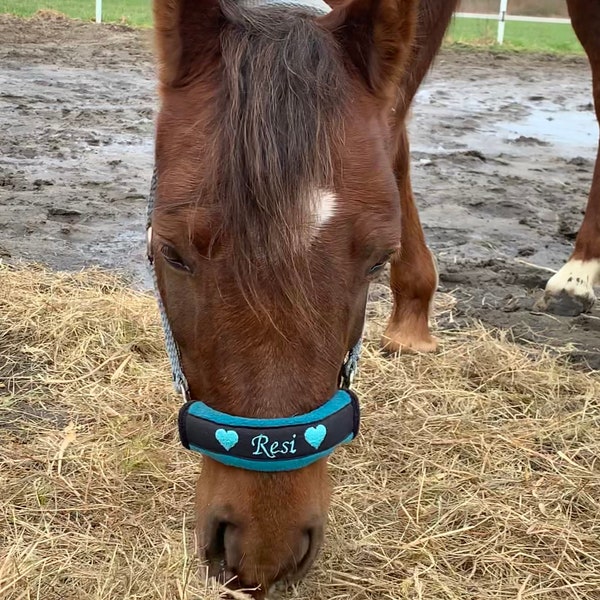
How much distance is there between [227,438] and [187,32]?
89cm

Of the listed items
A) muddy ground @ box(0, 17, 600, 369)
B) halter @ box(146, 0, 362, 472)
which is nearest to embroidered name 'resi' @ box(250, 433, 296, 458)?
halter @ box(146, 0, 362, 472)

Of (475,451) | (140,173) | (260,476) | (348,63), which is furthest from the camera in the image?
(140,173)

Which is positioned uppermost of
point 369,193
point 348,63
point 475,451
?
point 348,63

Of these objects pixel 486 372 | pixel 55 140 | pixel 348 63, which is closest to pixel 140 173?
pixel 55 140

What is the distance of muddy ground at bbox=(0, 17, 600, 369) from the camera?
4.48 m

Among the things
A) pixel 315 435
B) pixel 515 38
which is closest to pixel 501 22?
pixel 515 38

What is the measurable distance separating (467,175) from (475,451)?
439 cm

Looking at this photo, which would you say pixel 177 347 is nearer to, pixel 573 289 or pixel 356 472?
pixel 356 472

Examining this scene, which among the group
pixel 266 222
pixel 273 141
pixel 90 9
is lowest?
pixel 266 222

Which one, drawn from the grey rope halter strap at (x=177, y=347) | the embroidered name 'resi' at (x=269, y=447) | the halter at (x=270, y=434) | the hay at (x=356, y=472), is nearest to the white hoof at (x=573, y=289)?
the hay at (x=356, y=472)

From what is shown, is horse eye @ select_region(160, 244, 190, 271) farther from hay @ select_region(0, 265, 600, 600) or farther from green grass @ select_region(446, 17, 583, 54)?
green grass @ select_region(446, 17, 583, 54)

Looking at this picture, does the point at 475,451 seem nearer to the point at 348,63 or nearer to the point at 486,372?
the point at 486,372

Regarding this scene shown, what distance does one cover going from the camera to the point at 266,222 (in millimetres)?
1443

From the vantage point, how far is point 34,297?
3723 millimetres
